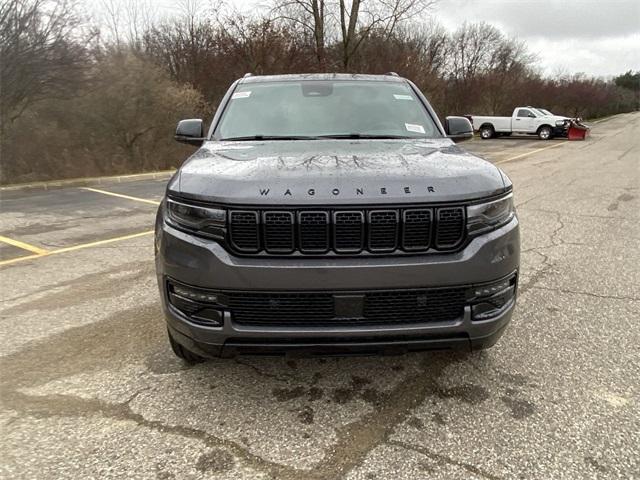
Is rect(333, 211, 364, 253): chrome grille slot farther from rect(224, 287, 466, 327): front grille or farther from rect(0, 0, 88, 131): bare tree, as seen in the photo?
rect(0, 0, 88, 131): bare tree

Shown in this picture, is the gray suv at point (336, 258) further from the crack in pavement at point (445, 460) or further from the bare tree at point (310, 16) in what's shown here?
the bare tree at point (310, 16)

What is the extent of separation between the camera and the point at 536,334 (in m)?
3.59

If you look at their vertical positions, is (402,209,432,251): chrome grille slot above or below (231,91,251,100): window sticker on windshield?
below

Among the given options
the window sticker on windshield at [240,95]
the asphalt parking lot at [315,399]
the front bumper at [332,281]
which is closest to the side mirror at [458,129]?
the asphalt parking lot at [315,399]

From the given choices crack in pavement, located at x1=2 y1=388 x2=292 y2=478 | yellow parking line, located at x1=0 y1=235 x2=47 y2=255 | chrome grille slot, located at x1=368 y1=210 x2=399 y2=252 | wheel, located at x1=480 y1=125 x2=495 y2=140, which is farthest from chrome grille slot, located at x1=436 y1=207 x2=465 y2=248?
wheel, located at x1=480 y1=125 x2=495 y2=140

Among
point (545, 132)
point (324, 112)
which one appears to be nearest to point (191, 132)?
point (324, 112)

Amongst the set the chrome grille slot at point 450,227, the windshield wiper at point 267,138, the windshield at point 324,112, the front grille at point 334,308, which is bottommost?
the front grille at point 334,308

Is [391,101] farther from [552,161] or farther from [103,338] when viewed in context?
[552,161]

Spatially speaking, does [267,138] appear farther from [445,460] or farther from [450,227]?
[445,460]

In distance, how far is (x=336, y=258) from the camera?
2389mm

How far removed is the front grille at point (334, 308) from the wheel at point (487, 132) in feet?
97.8

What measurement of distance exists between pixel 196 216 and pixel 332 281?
0.76 metres

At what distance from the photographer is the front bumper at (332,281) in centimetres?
235

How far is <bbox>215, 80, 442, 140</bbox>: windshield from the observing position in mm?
3635
